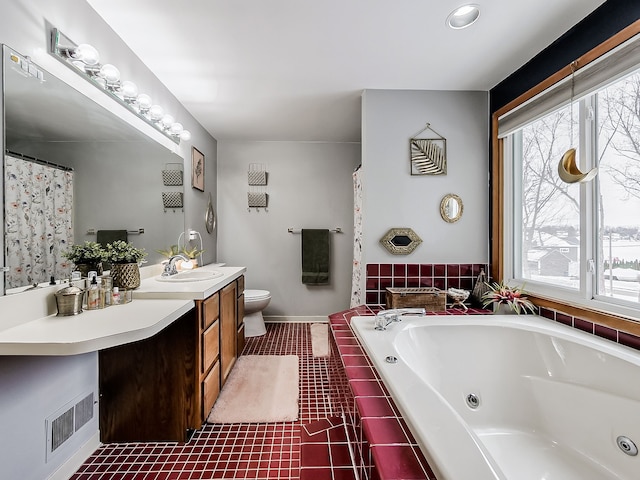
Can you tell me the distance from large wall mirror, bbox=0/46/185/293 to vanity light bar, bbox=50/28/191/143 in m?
0.10

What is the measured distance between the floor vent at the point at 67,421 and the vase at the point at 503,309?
237 cm

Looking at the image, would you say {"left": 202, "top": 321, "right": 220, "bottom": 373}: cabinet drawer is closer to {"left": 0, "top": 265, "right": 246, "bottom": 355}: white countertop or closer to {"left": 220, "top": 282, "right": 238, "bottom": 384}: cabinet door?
{"left": 220, "top": 282, "right": 238, "bottom": 384}: cabinet door

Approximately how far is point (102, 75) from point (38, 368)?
1.36 meters

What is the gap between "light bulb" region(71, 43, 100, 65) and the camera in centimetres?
142

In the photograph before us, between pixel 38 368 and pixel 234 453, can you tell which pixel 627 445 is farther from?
pixel 38 368

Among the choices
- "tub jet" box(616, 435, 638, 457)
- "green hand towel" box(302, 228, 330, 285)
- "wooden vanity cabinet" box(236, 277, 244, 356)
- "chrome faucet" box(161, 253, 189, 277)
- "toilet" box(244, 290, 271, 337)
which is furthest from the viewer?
"green hand towel" box(302, 228, 330, 285)

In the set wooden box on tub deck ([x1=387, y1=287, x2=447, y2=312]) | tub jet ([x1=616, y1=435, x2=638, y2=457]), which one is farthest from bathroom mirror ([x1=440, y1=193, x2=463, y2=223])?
tub jet ([x1=616, y1=435, x2=638, y2=457])

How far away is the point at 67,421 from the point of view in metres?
1.47

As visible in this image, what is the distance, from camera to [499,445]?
144cm

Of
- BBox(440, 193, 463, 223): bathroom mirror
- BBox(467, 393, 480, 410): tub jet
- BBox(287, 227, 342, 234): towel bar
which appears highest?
BBox(440, 193, 463, 223): bathroom mirror

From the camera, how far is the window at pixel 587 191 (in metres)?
1.50

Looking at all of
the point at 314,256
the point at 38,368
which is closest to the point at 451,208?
the point at 314,256

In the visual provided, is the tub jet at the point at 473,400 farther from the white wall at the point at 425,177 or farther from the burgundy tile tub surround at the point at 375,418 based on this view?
the white wall at the point at 425,177

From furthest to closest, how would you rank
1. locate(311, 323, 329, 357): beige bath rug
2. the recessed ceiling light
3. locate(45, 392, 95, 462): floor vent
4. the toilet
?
1. the toilet
2. locate(311, 323, 329, 357): beige bath rug
3. the recessed ceiling light
4. locate(45, 392, 95, 462): floor vent
